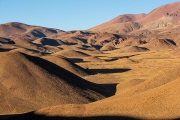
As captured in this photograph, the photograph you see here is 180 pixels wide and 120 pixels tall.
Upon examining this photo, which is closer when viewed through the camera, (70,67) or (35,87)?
(35,87)

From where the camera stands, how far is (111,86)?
60.5 m

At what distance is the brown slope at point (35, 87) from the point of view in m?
44.2

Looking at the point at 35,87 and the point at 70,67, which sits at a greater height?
the point at 35,87

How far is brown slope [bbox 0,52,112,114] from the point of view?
145 ft

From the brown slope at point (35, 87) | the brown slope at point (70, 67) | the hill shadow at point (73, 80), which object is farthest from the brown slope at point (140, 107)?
the brown slope at point (70, 67)

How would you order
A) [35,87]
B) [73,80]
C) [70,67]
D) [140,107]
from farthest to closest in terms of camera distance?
[70,67]
[73,80]
[35,87]
[140,107]

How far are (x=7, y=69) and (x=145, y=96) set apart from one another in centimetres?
2739

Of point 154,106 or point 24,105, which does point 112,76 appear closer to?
point 24,105

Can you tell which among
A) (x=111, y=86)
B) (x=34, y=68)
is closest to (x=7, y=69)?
(x=34, y=68)

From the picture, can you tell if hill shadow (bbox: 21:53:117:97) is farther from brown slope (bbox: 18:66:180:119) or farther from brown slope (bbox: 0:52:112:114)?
brown slope (bbox: 18:66:180:119)

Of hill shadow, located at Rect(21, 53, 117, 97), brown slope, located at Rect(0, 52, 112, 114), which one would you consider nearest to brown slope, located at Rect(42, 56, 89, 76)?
hill shadow, located at Rect(21, 53, 117, 97)

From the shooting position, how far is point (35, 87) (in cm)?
4822

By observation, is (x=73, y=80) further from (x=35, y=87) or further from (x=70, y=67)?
(x=70, y=67)

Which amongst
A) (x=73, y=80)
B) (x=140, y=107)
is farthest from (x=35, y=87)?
(x=140, y=107)
